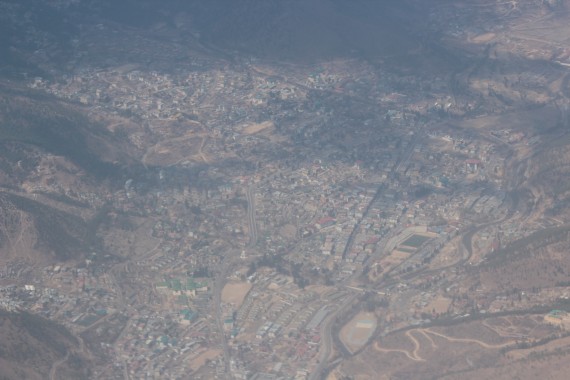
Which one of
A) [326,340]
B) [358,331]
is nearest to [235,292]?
[326,340]

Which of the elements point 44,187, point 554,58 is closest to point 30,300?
point 44,187

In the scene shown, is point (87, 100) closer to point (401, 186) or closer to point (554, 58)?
point (401, 186)

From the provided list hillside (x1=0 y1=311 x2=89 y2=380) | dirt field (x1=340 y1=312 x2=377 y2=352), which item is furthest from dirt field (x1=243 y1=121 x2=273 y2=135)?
hillside (x1=0 y1=311 x2=89 y2=380)

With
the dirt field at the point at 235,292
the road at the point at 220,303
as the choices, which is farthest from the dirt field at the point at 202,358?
the dirt field at the point at 235,292

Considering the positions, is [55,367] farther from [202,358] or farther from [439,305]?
[439,305]

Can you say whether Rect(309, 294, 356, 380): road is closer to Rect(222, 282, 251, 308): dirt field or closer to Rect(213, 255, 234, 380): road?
Rect(213, 255, 234, 380): road
